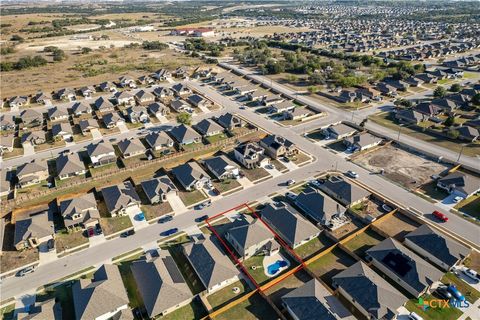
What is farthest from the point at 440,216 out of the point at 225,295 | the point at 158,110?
the point at 158,110

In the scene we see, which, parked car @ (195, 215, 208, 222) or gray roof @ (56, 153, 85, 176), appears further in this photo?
gray roof @ (56, 153, 85, 176)

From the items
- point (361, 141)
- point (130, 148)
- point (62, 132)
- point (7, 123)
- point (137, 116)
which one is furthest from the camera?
point (137, 116)

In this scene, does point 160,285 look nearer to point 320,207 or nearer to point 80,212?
point 80,212

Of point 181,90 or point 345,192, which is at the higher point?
point 181,90

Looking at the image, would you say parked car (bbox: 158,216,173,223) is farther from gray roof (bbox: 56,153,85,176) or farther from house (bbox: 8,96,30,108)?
house (bbox: 8,96,30,108)

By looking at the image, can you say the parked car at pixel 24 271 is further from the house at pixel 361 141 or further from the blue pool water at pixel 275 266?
the house at pixel 361 141

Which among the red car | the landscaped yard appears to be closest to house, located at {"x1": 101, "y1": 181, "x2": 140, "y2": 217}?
the landscaped yard

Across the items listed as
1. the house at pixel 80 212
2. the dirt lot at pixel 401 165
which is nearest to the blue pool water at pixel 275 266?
A: the house at pixel 80 212
